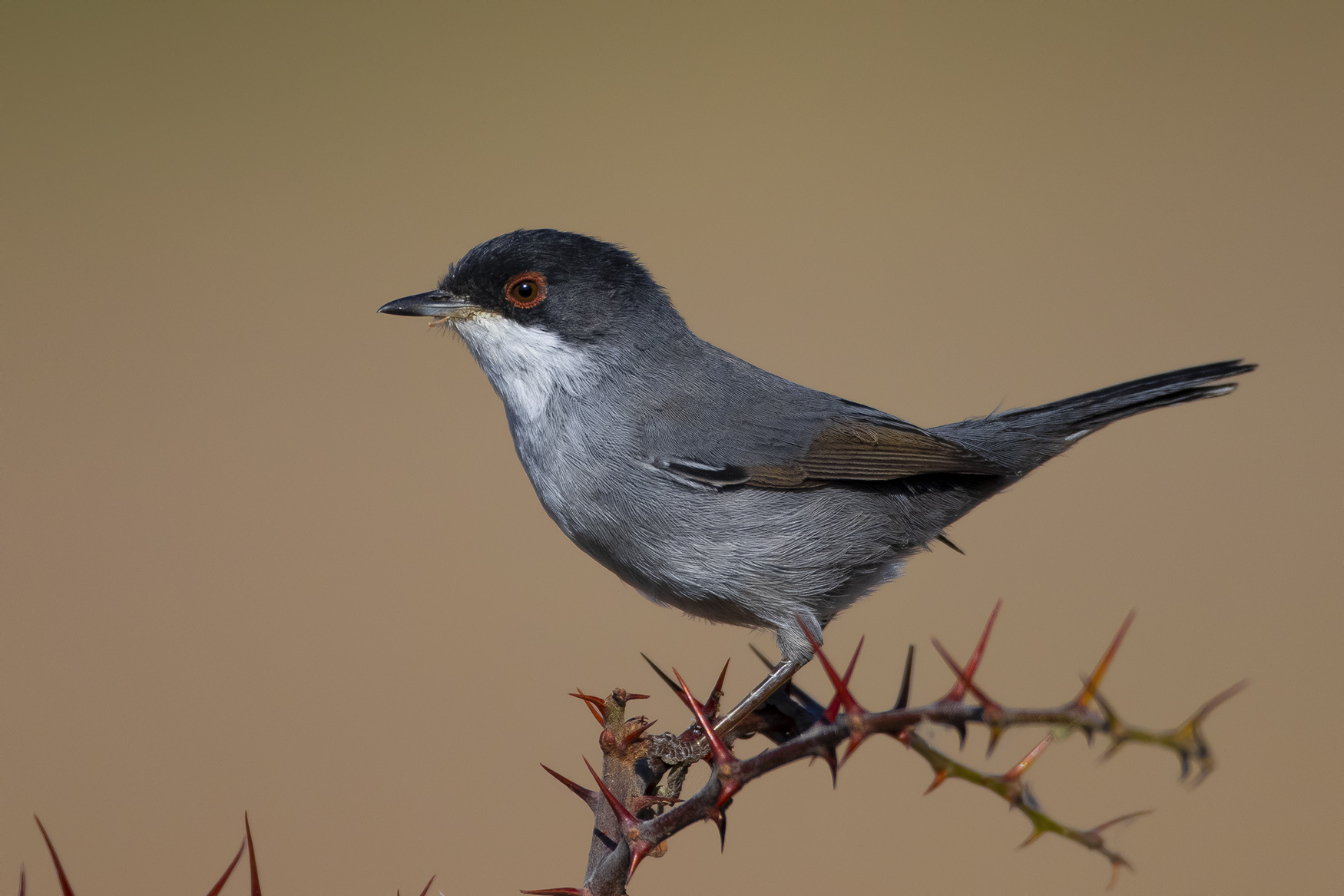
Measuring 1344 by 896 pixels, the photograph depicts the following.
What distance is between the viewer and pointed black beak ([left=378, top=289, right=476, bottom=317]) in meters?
2.51

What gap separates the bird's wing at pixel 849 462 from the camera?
2.36m

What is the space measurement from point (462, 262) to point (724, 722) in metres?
1.35

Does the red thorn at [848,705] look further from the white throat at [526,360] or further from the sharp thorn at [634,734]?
the white throat at [526,360]

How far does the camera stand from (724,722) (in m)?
1.83

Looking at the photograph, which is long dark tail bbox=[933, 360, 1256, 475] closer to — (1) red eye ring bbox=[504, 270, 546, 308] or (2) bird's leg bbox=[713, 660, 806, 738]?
(2) bird's leg bbox=[713, 660, 806, 738]

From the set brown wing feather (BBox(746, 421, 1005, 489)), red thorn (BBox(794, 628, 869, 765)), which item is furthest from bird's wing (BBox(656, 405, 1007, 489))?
red thorn (BBox(794, 628, 869, 765))

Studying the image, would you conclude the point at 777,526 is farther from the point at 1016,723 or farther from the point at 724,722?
the point at 1016,723

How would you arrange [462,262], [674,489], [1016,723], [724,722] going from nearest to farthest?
[1016,723] → [724,722] → [674,489] → [462,262]

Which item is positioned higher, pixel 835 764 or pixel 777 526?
pixel 777 526

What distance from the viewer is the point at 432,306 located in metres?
2.51

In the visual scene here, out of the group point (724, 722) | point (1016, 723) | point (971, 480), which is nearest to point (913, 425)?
point (971, 480)

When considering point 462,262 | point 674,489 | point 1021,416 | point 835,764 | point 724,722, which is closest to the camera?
point 835,764

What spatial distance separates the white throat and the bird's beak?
0.03 m

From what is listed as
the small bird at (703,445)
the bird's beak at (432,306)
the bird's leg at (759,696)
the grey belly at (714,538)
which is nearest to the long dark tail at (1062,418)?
the small bird at (703,445)
